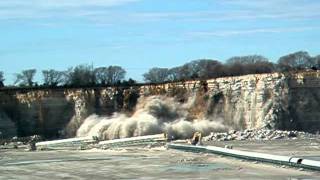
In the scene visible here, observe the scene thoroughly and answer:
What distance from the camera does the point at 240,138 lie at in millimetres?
40938

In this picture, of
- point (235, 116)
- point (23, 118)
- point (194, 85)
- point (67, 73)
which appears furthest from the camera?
point (67, 73)

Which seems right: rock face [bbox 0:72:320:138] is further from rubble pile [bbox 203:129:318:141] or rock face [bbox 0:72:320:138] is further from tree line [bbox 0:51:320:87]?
tree line [bbox 0:51:320:87]

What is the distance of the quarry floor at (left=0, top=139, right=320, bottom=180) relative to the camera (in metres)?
20.9

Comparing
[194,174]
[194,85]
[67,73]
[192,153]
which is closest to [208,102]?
[194,85]

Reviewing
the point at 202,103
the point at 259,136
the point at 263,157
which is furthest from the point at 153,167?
the point at 202,103

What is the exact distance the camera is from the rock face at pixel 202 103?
49.7m

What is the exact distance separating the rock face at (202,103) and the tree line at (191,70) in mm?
32291

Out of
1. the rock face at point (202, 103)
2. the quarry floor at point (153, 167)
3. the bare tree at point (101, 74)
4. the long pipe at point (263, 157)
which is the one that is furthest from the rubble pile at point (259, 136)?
the bare tree at point (101, 74)

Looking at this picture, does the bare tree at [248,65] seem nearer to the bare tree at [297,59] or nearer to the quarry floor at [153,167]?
the bare tree at [297,59]

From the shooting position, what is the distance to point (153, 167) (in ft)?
78.3

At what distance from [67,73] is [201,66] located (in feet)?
72.9

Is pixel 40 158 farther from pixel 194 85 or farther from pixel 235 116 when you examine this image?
pixel 194 85

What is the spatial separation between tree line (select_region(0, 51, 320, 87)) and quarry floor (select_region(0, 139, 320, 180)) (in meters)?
65.8

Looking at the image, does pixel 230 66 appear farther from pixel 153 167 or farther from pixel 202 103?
pixel 153 167
